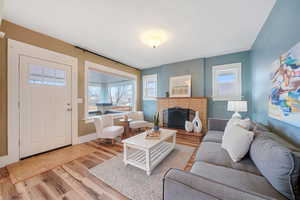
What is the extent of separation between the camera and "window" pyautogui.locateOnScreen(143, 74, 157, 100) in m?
4.86

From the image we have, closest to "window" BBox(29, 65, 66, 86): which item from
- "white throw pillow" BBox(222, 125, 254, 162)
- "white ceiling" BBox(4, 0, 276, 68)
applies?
"white ceiling" BBox(4, 0, 276, 68)

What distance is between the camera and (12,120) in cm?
204

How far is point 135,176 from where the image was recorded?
170 centimetres

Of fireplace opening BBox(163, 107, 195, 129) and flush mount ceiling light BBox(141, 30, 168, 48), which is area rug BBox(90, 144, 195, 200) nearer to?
fireplace opening BBox(163, 107, 195, 129)

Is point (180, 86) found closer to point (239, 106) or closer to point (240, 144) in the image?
point (239, 106)

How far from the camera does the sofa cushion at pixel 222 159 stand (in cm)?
115

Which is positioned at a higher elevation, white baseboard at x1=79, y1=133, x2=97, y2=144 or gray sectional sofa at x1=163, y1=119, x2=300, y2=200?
gray sectional sofa at x1=163, y1=119, x2=300, y2=200

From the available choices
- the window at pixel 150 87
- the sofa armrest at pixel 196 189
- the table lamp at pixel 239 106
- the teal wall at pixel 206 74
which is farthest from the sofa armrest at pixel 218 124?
the window at pixel 150 87

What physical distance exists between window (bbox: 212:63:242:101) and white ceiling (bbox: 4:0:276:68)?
69 cm

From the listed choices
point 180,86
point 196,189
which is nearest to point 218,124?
point 180,86

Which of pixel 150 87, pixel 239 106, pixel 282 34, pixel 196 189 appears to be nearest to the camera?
pixel 196 189

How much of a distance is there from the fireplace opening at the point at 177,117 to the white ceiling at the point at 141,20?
2.01 m

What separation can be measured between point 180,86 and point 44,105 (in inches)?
149

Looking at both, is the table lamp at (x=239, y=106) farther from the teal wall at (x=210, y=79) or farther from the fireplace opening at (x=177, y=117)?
the fireplace opening at (x=177, y=117)
